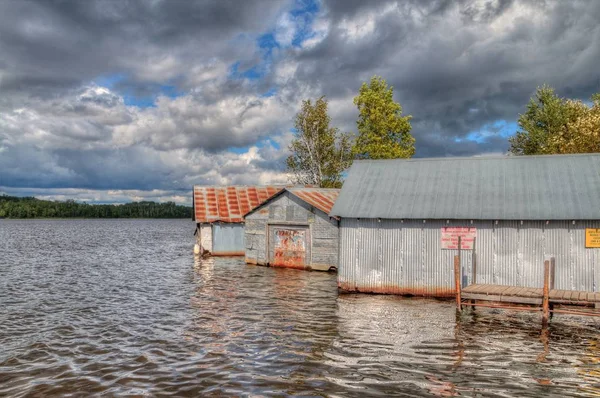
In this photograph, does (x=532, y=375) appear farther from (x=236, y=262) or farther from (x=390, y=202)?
(x=236, y=262)

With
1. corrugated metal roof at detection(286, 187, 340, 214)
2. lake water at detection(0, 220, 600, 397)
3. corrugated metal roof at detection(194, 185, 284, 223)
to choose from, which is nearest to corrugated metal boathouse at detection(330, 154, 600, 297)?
lake water at detection(0, 220, 600, 397)

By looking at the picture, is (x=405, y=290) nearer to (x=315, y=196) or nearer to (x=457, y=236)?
(x=457, y=236)

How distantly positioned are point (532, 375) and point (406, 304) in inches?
353

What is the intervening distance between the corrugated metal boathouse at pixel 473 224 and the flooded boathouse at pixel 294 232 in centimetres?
764

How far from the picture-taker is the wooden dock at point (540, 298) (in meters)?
17.4

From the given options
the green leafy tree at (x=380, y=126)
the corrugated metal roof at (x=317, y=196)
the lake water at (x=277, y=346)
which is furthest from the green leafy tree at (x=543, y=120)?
the lake water at (x=277, y=346)

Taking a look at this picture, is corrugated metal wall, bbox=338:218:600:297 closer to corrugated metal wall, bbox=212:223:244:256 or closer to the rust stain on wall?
the rust stain on wall

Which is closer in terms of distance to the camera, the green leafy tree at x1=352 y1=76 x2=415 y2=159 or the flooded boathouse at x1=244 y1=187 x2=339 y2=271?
the flooded boathouse at x1=244 y1=187 x2=339 y2=271

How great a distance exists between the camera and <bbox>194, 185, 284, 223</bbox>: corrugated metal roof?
141 ft

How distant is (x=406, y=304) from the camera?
846 inches

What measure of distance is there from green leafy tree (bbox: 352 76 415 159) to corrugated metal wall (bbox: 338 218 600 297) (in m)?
27.4

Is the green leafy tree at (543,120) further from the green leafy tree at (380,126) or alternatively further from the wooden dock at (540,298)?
the wooden dock at (540,298)

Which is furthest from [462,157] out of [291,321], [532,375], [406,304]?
[532,375]

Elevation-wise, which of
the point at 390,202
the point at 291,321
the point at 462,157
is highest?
the point at 462,157
